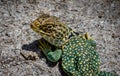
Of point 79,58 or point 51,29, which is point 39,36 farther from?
point 79,58

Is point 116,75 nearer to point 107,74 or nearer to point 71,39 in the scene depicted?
point 107,74

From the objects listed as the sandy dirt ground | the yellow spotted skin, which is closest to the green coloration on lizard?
the yellow spotted skin

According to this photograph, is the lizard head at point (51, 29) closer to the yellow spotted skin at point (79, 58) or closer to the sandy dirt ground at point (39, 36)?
the yellow spotted skin at point (79, 58)

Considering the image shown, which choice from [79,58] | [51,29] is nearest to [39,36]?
[51,29]

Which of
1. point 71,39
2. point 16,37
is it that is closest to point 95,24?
point 71,39

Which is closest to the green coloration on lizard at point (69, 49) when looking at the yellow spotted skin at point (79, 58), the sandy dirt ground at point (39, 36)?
the yellow spotted skin at point (79, 58)

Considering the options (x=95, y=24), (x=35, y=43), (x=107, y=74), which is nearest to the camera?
(x=107, y=74)
